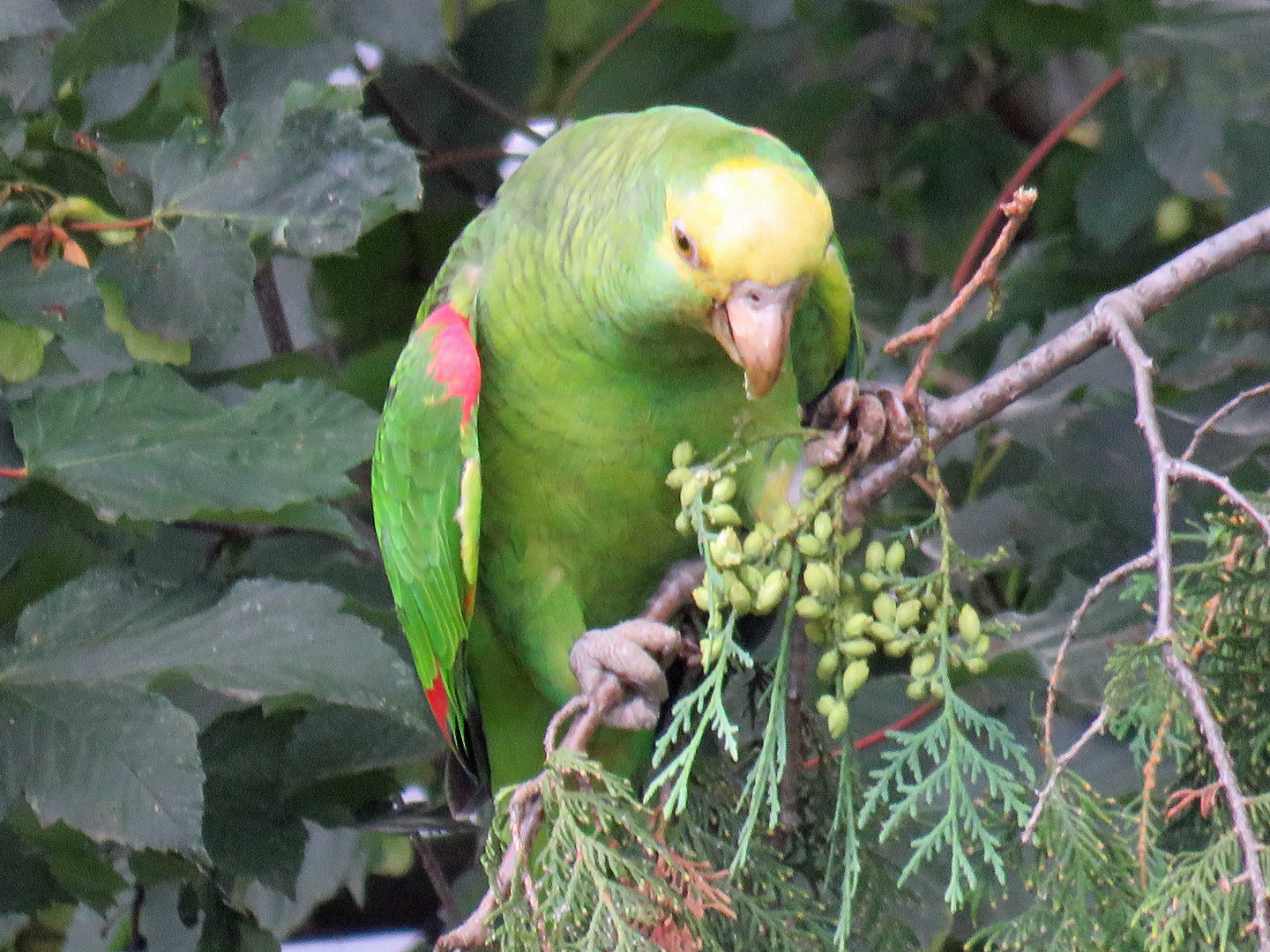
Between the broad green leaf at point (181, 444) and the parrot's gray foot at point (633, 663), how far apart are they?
10.4 inches

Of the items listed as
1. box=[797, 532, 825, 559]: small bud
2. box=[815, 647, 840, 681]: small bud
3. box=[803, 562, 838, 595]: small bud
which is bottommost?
box=[815, 647, 840, 681]: small bud

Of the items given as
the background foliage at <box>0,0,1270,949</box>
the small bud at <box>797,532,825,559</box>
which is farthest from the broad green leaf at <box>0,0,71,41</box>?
the small bud at <box>797,532,825,559</box>

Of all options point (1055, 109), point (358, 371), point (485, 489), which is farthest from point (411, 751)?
point (1055, 109)

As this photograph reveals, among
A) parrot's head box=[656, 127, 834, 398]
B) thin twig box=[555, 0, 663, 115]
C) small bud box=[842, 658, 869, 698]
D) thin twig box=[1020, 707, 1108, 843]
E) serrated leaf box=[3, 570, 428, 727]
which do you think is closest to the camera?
thin twig box=[1020, 707, 1108, 843]

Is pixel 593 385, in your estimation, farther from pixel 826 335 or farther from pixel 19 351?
pixel 19 351

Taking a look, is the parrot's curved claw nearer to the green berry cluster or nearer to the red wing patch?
the green berry cluster

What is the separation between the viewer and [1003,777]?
31.9 inches

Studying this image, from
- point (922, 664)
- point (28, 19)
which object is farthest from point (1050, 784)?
point (28, 19)

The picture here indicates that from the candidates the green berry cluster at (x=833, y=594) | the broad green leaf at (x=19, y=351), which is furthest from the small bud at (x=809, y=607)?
the broad green leaf at (x=19, y=351)

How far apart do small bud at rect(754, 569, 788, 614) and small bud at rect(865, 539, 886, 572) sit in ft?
0.18

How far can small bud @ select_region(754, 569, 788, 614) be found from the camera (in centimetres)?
83

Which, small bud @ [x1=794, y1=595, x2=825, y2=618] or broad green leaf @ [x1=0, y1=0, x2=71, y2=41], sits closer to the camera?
small bud @ [x1=794, y1=595, x2=825, y2=618]

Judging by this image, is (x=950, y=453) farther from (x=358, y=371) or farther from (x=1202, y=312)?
(x=358, y=371)

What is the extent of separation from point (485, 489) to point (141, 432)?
13.3 inches
